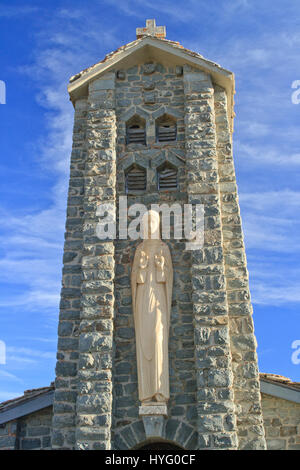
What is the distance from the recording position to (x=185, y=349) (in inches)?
373

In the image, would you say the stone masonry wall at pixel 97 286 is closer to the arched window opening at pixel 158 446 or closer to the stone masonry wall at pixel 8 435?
the arched window opening at pixel 158 446

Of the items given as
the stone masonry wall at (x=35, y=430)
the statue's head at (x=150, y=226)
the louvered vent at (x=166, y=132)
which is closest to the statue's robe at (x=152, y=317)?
the statue's head at (x=150, y=226)

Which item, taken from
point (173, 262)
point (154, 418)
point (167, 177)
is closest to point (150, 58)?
point (167, 177)

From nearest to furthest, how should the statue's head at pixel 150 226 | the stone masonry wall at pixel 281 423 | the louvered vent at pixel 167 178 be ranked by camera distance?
the stone masonry wall at pixel 281 423 → the statue's head at pixel 150 226 → the louvered vent at pixel 167 178

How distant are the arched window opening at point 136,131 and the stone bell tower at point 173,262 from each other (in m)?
0.03

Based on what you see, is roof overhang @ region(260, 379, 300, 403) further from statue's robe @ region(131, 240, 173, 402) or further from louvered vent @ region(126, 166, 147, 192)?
louvered vent @ region(126, 166, 147, 192)

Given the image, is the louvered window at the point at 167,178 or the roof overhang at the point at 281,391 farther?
the louvered window at the point at 167,178

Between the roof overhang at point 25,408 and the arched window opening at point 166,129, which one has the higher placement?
the arched window opening at point 166,129

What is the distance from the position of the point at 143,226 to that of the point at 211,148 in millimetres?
2034

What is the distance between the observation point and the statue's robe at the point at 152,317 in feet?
29.9

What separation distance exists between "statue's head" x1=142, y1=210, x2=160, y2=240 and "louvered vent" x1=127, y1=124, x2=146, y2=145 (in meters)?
1.89
